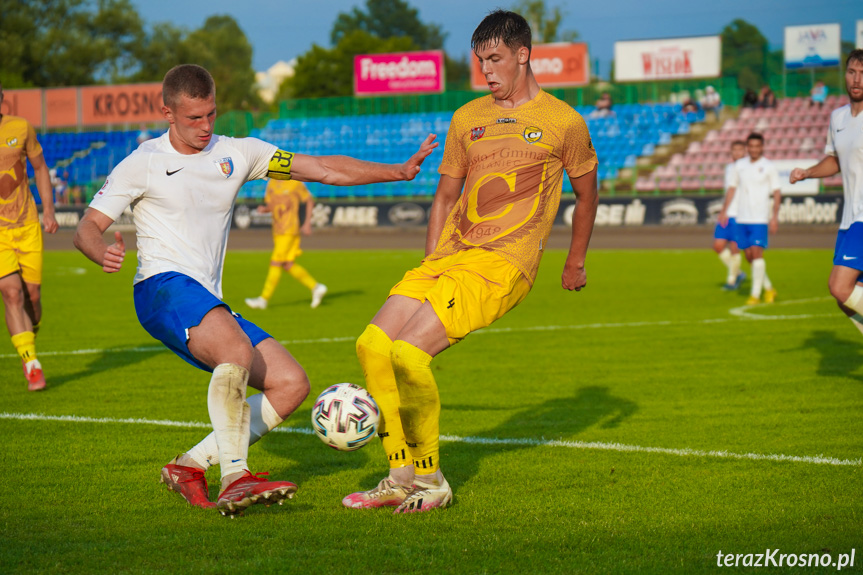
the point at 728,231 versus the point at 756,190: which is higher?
the point at 756,190

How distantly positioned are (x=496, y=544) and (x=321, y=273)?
16.4 meters

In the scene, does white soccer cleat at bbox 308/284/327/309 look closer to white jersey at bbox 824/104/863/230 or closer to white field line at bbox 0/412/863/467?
white field line at bbox 0/412/863/467

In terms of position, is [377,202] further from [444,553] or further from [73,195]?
[444,553]

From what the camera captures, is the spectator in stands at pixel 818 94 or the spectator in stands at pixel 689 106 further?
the spectator in stands at pixel 689 106

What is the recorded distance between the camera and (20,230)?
8.22 m

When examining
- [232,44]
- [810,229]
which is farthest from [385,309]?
[232,44]

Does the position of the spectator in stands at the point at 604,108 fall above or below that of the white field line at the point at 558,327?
above

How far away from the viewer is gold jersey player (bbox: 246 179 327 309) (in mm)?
14461

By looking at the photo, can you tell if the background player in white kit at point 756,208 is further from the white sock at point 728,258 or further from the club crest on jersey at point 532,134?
the club crest on jersey at point 532,134

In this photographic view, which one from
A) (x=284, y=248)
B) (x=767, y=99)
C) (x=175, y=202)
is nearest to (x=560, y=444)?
(x=175, y=202)

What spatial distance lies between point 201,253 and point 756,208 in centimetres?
1110

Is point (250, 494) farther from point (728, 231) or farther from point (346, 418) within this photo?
point (728, 231)

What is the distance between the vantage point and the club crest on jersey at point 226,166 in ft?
16.1

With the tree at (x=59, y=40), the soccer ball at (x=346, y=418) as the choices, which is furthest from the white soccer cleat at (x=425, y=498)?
the tree at (x=59, y=40)
